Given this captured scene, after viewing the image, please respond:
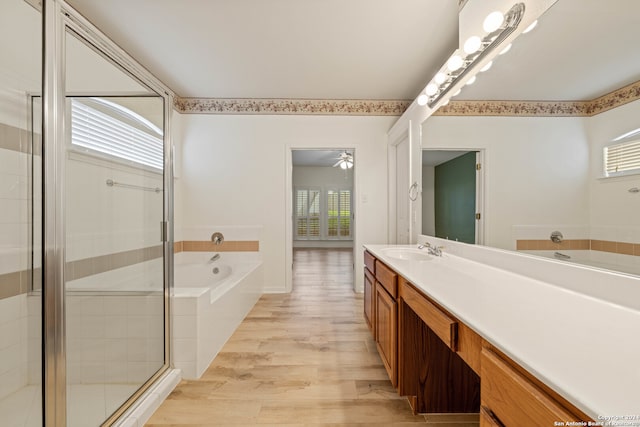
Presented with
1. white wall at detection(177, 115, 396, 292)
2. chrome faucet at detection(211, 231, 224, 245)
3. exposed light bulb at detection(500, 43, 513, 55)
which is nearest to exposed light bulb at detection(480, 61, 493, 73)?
exposed light bulb at detection(500, 43, 513, 55)

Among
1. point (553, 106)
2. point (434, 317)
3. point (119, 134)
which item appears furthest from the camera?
point (119, 134)

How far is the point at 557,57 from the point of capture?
1042 millimetres

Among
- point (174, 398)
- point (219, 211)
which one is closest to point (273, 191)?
point (219, 211)

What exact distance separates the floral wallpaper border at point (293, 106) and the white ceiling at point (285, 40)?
0.26 metres

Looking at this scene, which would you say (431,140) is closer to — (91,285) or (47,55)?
(47,55)

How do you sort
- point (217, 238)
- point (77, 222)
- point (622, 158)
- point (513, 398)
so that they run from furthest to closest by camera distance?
point (217, 238) < point (77, 222) < point (622, 158) < point (513, 398)

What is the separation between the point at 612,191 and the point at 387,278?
3.34 feet

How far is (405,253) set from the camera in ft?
6.66

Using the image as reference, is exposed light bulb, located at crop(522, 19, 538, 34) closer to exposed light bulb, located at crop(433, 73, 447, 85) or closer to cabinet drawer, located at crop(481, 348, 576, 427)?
exposed light bulb, located at crop(433, 73, 447, 85)

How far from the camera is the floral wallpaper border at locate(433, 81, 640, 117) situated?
0.81m

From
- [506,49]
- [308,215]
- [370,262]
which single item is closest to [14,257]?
[370,262]

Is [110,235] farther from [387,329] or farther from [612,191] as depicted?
[612,191]

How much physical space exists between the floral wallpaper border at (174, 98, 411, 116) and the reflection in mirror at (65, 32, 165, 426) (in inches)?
62.6

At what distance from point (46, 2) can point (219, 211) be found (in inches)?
99.0
